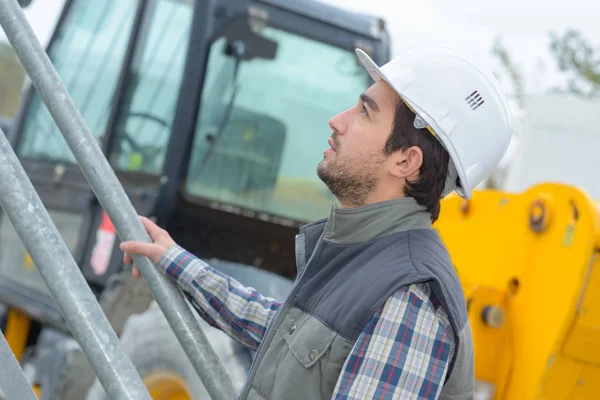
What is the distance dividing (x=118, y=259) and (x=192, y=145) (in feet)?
2.17

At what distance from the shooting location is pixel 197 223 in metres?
3.88

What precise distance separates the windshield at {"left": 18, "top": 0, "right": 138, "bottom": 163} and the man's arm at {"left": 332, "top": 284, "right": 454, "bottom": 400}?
2860 millimetres

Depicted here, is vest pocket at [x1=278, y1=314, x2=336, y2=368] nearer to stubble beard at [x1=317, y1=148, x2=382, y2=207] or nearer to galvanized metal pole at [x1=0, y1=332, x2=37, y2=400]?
stubble beard at [x1=317, y1=148, x2=382, y2=207]

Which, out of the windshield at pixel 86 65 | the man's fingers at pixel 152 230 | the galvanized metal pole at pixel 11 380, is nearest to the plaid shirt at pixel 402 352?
the galvanized metal pole at pixel 11 380

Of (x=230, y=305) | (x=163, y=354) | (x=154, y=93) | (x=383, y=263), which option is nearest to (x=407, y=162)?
(x=383, y=263)

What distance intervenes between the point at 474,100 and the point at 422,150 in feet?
0.53

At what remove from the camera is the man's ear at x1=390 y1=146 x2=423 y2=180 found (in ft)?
6.10

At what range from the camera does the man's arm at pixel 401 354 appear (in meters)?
1.54

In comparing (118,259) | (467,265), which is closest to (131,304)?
(118,259)

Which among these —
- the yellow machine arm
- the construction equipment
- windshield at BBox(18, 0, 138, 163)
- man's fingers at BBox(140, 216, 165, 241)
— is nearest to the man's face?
man's fingers at BBox(140, 216, 165, 241)

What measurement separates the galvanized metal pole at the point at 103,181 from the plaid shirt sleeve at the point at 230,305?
19 centimetres

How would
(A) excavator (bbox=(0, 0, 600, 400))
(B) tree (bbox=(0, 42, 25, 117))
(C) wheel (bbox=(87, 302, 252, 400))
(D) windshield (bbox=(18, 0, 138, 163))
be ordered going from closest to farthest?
1. (C) wheel (bbox=(87, 302, 252, 400))
2. (A) excavator (bbox=(0, 0, 600, 400))
3. (D) windshield (bbox=(18, 0, 138, 163))
4. (B) tree (bbox=(0, 42, 25, 117))

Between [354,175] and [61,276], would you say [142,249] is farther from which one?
[354,175]

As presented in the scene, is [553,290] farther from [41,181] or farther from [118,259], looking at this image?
[41,181]
